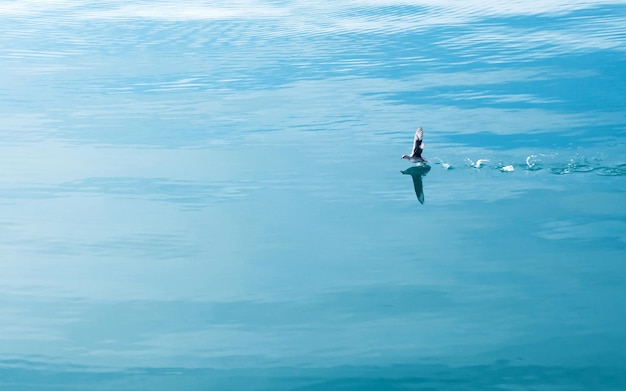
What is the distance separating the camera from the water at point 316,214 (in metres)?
16.9

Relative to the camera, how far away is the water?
666 inches

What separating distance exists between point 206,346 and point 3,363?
406cm

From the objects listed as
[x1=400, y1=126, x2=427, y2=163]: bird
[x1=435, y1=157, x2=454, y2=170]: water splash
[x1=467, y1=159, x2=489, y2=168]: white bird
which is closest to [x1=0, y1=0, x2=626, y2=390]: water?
[x1=435, y1=157, x2=454, y2=170]: water splash

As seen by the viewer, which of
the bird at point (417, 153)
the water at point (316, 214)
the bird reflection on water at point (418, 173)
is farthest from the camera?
the bird at point (417, 153)

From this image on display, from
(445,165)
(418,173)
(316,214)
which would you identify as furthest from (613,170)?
(316,214)

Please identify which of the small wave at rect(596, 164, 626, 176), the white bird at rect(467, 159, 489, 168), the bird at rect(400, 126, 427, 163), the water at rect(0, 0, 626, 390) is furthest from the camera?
the white bird at rect(467, 159, 489, 168)

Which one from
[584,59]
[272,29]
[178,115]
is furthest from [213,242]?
[272,29]

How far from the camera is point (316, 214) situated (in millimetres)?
23656

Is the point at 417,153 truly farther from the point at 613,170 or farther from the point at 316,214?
the point at 613,170

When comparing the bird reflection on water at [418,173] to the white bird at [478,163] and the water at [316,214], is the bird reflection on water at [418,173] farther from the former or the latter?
the white bird at [478,163]

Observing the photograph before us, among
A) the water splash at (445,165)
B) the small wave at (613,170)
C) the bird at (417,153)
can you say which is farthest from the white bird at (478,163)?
the small wave at (613,170)

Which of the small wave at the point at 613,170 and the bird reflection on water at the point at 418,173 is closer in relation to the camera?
the small wave at the point at 613,170

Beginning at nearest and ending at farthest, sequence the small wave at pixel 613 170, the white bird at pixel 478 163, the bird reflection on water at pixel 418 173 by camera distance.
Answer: the small wave at pixel 613 170 < the bird reflection on water at pixel 418 173 < the white bird at pixel 478 163

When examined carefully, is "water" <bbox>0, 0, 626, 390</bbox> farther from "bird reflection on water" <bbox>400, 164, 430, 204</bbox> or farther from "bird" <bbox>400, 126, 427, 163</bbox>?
"bird" <bbox>400, 126, 427, 163</bbox>
